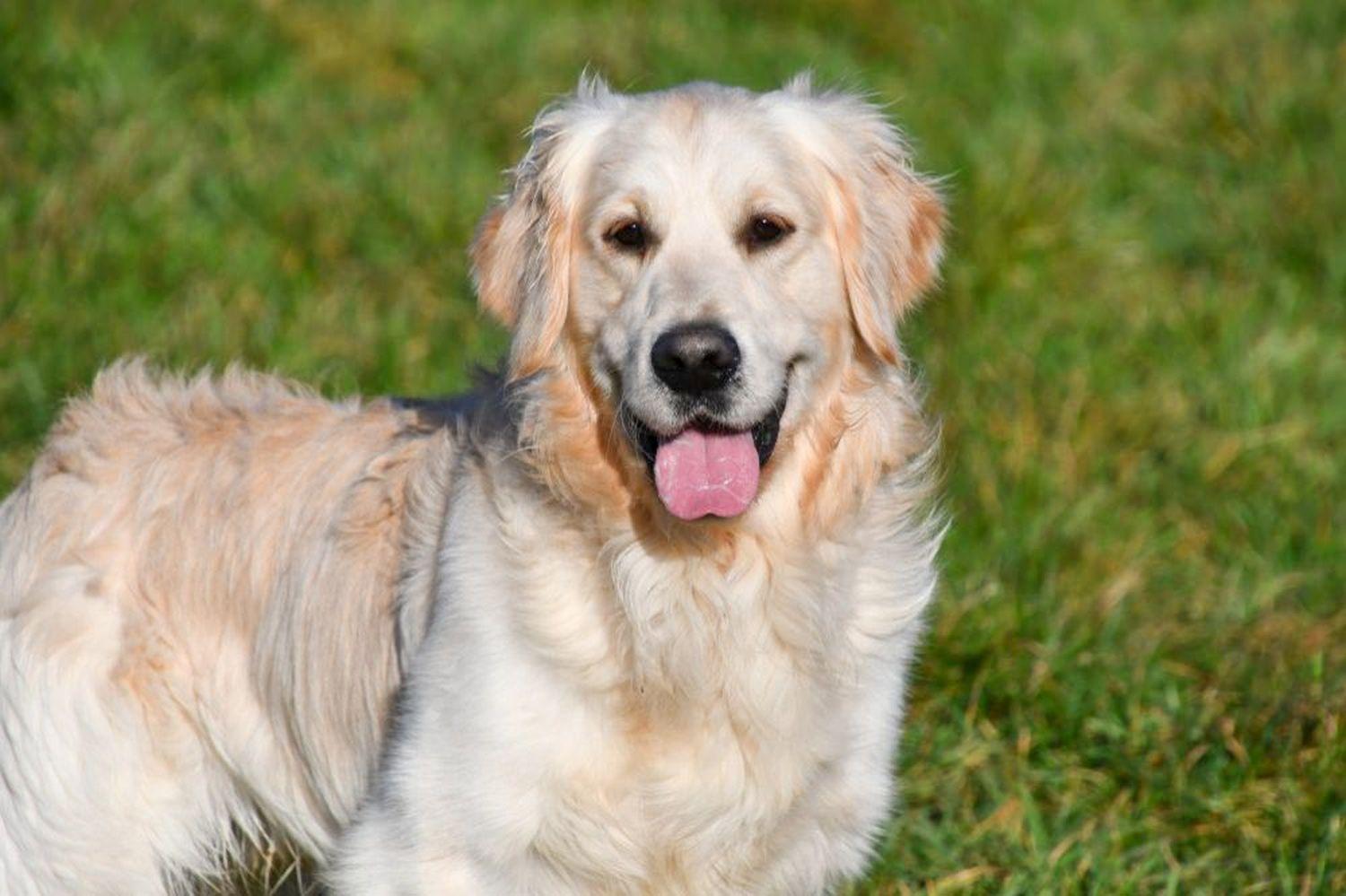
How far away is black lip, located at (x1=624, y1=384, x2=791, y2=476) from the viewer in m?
3.85

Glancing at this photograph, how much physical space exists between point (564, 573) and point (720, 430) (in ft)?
1.43

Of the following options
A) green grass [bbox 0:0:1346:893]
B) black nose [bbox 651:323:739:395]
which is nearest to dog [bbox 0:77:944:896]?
black nose [bbox 651:323:739:395]

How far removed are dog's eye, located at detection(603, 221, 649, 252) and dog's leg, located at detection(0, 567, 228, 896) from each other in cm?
137

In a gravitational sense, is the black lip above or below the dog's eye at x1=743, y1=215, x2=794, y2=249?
below

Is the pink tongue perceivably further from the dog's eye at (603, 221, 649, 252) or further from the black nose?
the dog's eye at (603, 221, 649, 252)

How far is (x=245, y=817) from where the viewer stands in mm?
4484

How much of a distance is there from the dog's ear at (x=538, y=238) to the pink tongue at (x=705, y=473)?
345 millimetres

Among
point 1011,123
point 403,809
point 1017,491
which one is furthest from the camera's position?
point 1011,123

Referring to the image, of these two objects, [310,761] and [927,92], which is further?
[927,92]

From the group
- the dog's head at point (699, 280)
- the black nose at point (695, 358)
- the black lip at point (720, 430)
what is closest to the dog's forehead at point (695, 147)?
the dog's head at point (699, 280)

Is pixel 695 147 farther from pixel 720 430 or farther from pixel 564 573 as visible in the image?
pixel 564 573

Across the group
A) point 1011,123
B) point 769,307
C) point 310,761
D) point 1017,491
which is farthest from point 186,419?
point 1011,123

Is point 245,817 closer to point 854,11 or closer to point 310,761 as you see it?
point 310,761

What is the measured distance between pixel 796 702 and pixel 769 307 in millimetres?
814
